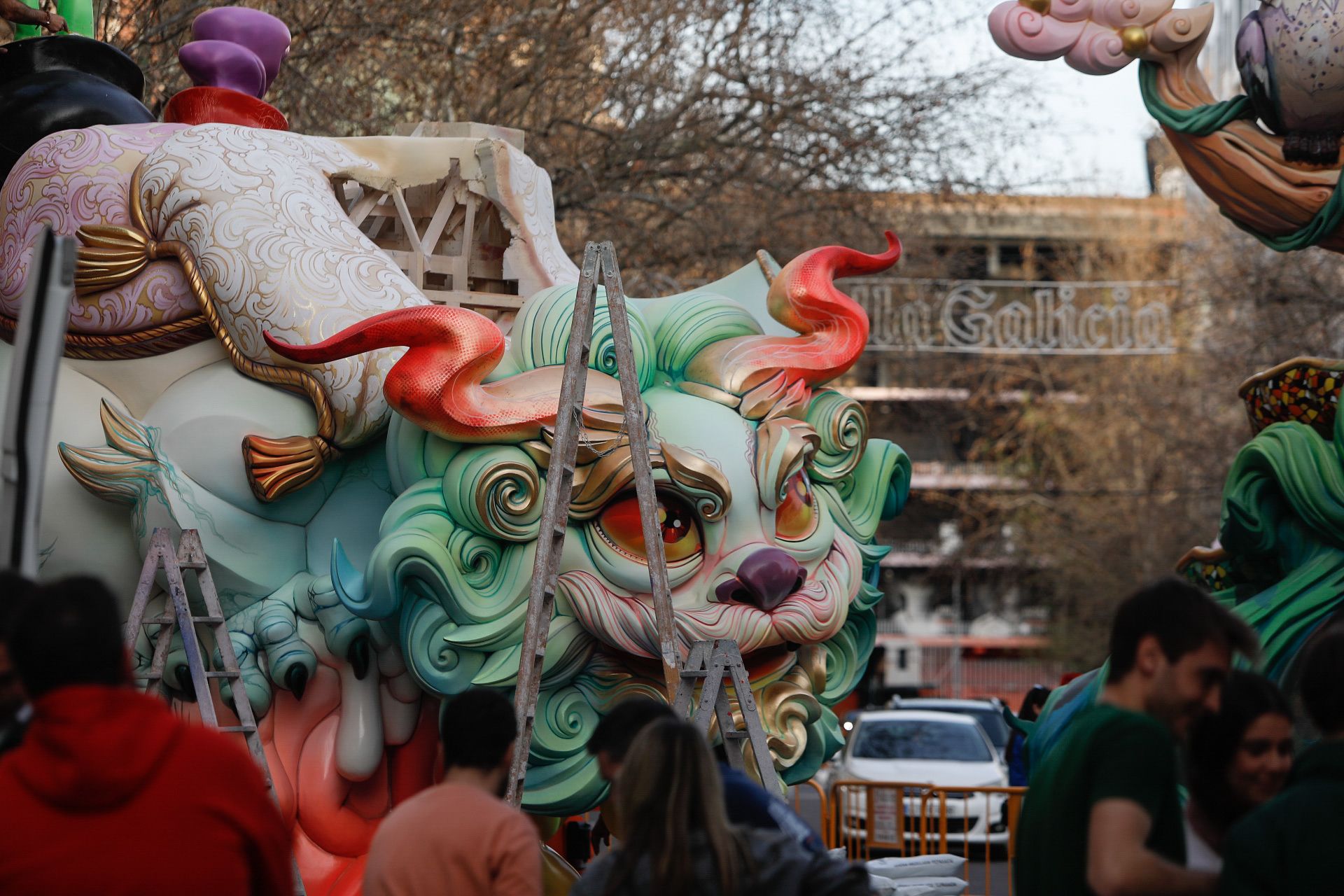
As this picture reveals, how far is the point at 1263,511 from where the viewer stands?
636 centimetres

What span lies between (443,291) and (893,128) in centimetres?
877

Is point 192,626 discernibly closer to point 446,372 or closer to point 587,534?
point 446,372


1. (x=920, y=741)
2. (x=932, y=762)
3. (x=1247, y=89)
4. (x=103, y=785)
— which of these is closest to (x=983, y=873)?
(x=932, y=762)

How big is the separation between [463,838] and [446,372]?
3.20m

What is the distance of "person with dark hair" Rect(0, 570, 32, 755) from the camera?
328 cm

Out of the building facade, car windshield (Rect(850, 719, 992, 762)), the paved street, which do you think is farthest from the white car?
the building facade

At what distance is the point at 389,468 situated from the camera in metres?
6.91

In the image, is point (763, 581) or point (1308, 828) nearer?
point (1308, 828)

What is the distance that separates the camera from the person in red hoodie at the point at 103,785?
300 cm

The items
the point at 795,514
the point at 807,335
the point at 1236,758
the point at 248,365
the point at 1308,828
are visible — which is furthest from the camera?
the point at 807,335

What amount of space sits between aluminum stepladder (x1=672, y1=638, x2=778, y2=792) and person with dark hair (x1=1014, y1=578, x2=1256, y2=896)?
220 centimetres

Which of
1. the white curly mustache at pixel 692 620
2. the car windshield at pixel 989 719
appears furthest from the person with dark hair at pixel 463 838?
the car windshield at pixel 989 719

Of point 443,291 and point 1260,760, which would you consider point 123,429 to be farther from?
point 1260,760

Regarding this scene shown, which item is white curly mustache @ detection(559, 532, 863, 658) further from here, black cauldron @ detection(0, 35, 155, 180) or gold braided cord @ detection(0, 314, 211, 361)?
black cauldron @ detection(0, 35, 155, 180)
